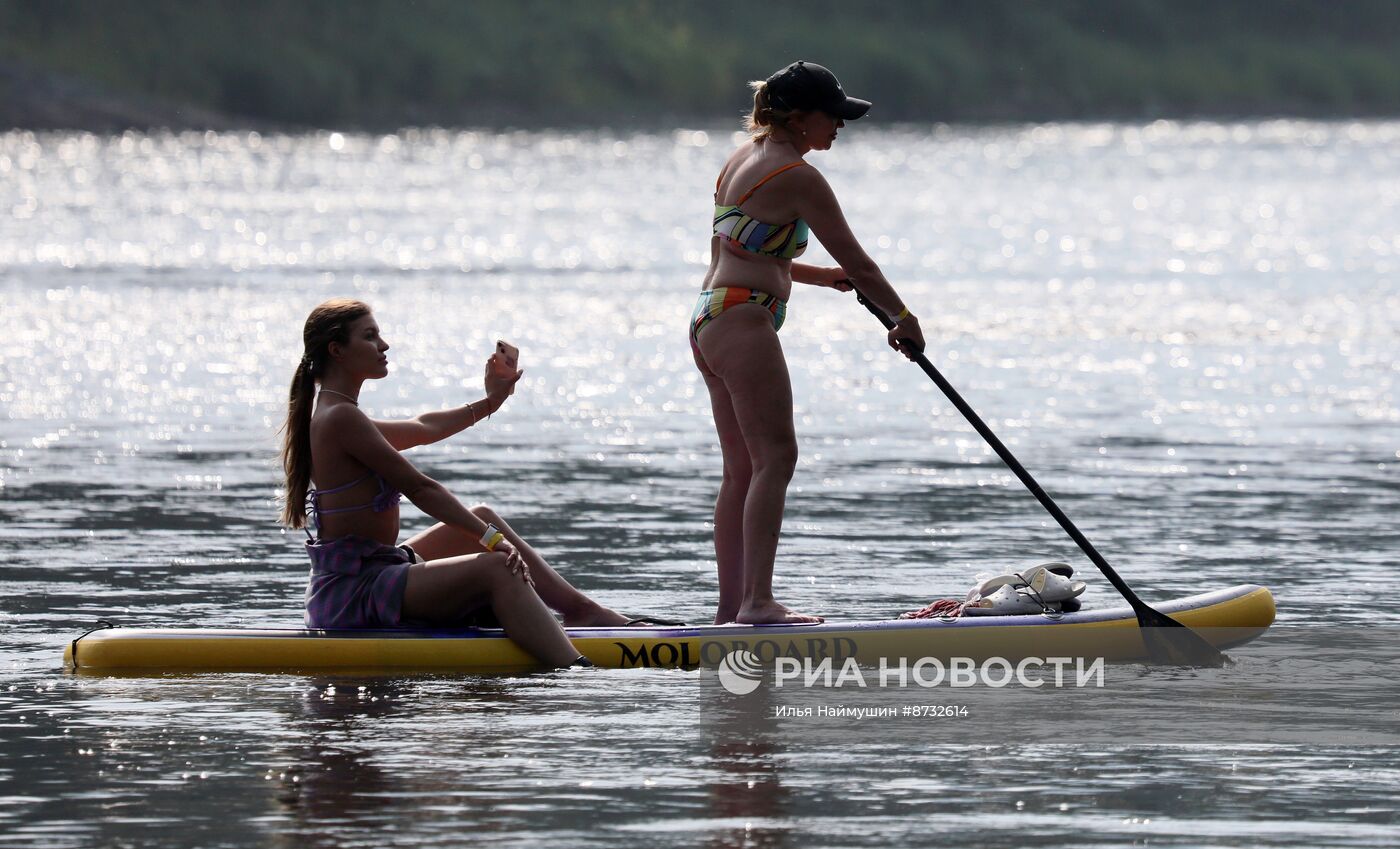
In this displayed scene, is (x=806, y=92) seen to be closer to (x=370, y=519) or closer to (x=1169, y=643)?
(x=370, y=519)

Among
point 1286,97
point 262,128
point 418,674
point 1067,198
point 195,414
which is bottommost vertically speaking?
point 418,674

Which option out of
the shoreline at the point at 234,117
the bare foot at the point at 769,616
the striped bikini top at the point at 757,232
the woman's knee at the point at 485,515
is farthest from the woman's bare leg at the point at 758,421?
the shoreline at the point at 234,117

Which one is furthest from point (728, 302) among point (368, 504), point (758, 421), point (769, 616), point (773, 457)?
point (368, 504)

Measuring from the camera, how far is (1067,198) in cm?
7162

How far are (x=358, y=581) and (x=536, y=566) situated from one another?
0.67 metres

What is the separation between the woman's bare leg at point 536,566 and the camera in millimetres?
8633

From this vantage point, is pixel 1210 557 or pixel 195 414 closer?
pixel 1210 557

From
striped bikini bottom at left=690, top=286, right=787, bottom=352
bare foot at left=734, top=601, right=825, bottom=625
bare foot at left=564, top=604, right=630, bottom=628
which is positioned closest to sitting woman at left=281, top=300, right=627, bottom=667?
bare foot at left=564, top=604, right=630, bottom=628

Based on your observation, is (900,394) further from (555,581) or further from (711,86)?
(711,86)

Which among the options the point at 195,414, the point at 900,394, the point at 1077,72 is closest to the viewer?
the point at 195,414

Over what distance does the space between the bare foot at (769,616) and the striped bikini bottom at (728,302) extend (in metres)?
0.97

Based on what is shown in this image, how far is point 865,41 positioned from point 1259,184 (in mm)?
95477

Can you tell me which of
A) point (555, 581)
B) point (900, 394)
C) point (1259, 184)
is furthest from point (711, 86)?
point (555, 581)

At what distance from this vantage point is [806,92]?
8344 mm
